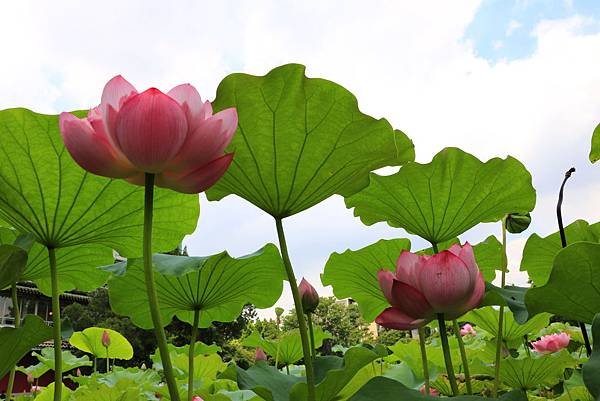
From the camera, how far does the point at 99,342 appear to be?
2.19 meters

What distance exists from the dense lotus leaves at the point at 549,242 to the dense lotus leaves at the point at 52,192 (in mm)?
727

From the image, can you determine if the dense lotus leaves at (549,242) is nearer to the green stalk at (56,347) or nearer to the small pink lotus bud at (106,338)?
the green stalk at (56,347)

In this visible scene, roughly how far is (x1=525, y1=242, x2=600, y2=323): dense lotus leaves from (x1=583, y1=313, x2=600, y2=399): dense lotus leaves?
10 centimetres

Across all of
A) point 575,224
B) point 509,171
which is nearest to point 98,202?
point 509,171

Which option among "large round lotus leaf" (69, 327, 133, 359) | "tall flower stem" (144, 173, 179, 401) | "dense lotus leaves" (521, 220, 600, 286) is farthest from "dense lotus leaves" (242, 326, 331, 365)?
"tall flower stem" (144, 173, 179, 401)

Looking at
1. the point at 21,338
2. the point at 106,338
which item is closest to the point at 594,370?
the point at 21,338

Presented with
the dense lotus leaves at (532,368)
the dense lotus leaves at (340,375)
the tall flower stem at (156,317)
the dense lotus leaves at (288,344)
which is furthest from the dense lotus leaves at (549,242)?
the dense lotus leaves at (288,344)

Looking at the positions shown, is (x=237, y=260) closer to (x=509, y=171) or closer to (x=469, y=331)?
(x=509, y=171)

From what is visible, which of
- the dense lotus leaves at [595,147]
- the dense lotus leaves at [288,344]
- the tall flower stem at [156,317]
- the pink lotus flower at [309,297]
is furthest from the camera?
the dense lotus leaves at [288,344]

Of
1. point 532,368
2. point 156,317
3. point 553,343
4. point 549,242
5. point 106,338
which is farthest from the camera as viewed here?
point 106,338

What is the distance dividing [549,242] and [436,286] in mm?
454

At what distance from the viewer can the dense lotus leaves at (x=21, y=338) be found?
60 centimetres

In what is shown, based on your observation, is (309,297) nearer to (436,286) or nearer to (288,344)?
(436,286)

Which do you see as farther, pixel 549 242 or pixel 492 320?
pixel 492 320
